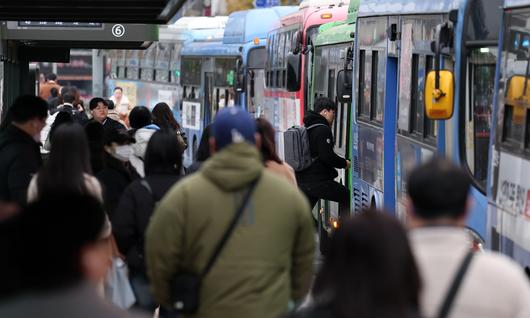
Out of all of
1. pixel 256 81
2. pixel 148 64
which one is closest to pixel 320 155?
pixel 256 81

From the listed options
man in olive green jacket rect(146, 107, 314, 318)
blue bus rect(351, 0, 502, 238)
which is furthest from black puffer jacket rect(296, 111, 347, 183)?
man in olive green jacket rect(146, 107, 314, 318)

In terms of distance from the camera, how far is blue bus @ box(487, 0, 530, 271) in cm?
873

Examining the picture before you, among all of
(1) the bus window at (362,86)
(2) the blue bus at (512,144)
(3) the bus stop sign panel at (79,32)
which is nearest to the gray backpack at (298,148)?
(1) the bus window at (362,86)

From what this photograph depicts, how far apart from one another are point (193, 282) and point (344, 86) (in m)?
11.0

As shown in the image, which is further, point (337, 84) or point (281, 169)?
point (337, 84)

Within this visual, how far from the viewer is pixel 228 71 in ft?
105

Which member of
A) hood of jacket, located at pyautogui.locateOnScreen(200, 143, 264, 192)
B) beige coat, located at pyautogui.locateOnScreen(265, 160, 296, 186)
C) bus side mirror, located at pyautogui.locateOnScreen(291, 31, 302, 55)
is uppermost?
bus side mirror, located at pyautogui.locateOnScreen(291, 31, 302, 55)

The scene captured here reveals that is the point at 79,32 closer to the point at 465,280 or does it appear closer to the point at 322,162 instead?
the point at 322,162

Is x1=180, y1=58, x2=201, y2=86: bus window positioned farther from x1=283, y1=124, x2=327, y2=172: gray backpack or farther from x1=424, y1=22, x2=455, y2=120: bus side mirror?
x1=424, y1=22, x2=455, y2=120: bus side mirror

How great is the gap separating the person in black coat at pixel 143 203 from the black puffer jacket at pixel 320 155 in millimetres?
6775

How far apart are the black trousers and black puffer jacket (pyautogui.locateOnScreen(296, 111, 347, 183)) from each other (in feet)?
0.17

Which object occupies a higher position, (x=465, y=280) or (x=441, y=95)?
(x=441, y=95)

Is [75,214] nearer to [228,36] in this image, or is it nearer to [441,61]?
[441,61]

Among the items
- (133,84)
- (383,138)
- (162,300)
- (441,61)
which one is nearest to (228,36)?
(133,84)
